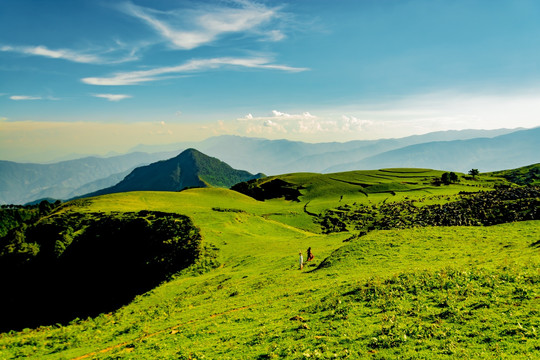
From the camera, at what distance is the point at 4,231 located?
524 ft

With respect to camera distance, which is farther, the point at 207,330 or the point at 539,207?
the point at 539,207

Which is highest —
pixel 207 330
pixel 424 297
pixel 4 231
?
pixel 424 297

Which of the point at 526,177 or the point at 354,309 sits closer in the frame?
the point at 354,309

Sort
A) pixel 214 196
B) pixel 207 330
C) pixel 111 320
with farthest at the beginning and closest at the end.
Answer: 1. pixel 214 196
2. pixel 111 320
3. pixel 207 330

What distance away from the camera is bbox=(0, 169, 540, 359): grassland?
44.5 feet

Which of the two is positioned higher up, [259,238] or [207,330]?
[207,330]

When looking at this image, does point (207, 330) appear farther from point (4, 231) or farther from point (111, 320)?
point (4, 231)

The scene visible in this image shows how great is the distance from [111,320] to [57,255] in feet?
153

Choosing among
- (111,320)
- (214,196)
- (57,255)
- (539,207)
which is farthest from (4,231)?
(539,207)

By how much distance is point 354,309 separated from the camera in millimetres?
18312

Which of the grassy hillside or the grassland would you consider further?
the grassy hillside

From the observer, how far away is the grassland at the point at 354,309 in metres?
13.6

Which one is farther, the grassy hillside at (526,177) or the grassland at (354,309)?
the grassy hillside at (526,177)

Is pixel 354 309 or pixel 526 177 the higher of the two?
pixel 354 309
